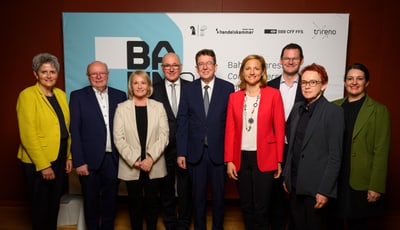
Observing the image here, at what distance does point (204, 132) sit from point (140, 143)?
1.80 ft

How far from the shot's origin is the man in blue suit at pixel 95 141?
2508 millimetres

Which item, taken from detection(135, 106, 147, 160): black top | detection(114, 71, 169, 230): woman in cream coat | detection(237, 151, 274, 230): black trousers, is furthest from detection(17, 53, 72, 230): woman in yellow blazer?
detection(237, 151, 274, 230): black trousers

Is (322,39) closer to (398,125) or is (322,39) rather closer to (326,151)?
(398,125)

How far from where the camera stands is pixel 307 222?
2035mm

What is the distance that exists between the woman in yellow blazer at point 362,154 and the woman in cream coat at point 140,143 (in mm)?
1437

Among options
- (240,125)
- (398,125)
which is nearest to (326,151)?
(240,125)

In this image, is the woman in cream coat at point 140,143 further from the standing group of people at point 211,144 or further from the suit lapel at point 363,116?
the suit lapel at point 363,116

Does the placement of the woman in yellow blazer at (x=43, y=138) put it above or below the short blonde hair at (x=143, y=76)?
below

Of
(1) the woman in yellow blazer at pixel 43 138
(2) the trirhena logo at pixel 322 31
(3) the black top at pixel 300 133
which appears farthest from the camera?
(2) the trirhena logo at pixel 322 31

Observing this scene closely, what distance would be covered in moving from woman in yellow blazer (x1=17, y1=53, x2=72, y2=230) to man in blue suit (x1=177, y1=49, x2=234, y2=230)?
984 millimetres

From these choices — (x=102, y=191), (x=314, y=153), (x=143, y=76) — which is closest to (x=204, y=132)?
(x=143, y=76)

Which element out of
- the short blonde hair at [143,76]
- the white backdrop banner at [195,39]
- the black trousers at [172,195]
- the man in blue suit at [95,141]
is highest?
the white backdrop banner at [195,39]

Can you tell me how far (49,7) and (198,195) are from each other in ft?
8.60

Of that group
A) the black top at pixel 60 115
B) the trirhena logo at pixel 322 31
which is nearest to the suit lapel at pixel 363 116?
the trirhena logo at pixel 322 31
